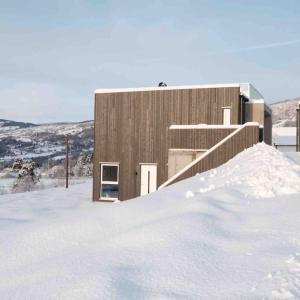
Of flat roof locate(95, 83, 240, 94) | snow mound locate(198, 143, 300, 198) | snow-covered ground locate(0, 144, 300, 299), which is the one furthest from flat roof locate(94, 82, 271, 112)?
snow-covered ground locate(0, 144, 300, 299)

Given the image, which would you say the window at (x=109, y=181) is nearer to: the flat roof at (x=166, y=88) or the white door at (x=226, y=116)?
the flat roof at (x=166, y=88)

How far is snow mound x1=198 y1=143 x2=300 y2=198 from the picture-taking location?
9.27m

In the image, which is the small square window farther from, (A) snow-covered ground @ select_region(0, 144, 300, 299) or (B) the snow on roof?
(B) the snow on roof

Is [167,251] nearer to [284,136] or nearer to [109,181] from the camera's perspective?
[109,181]

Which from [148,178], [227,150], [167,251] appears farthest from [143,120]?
[167,251]

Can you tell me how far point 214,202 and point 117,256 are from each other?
10.1ft

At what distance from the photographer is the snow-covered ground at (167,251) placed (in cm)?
468

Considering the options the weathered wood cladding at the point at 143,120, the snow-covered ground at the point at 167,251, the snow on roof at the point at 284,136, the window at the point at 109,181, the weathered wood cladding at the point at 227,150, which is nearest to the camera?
the snow-covered ground at the point at 167,251

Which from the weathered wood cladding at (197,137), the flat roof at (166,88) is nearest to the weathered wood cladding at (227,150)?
the weathered wood cladding at (197,137)

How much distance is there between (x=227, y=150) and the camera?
15148mm

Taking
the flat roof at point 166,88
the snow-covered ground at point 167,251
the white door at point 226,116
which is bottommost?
the snow-covered ground at point 167,251

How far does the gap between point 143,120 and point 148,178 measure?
2774 mm

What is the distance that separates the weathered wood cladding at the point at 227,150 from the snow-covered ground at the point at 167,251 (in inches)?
225

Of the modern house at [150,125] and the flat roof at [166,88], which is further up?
the flat roof at [166,88]
